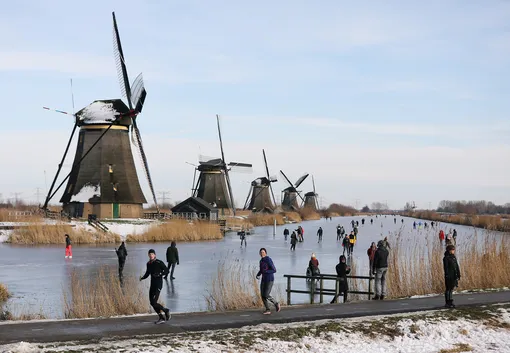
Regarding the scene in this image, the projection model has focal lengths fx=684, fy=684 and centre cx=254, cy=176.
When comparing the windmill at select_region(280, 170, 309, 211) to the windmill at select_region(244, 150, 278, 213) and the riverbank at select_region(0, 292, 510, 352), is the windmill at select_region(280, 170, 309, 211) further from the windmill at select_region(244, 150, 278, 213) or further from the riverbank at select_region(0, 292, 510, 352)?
the riverbank at select_region(0, 292, 510, 352)

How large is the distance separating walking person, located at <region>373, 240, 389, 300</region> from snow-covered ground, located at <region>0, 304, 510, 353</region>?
276 cm

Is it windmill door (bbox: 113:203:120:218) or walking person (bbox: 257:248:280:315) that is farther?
windmill door (bbox: 113:203:120:218)

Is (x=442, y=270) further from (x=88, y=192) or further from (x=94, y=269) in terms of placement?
(x=88, y=192)

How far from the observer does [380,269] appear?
1580 cm

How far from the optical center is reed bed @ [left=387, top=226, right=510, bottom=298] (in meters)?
17.2

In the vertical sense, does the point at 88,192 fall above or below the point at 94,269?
above

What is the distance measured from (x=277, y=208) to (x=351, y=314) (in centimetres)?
10345

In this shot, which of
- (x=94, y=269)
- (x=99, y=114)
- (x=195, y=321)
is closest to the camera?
(x=195, y=321)

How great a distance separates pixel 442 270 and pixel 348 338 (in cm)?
766

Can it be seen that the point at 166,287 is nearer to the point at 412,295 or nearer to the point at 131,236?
the point at 412,295

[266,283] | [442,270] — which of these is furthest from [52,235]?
[266,283]

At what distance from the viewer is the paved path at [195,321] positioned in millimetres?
10664

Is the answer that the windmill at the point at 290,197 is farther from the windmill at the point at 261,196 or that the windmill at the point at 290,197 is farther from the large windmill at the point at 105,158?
the large windmill at the point at 105,158

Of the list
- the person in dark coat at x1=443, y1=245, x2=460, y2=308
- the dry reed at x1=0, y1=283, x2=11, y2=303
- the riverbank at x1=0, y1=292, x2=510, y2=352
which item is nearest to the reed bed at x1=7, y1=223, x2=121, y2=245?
the dry reed at x1=0, y1=283, x2=11, y2=303
